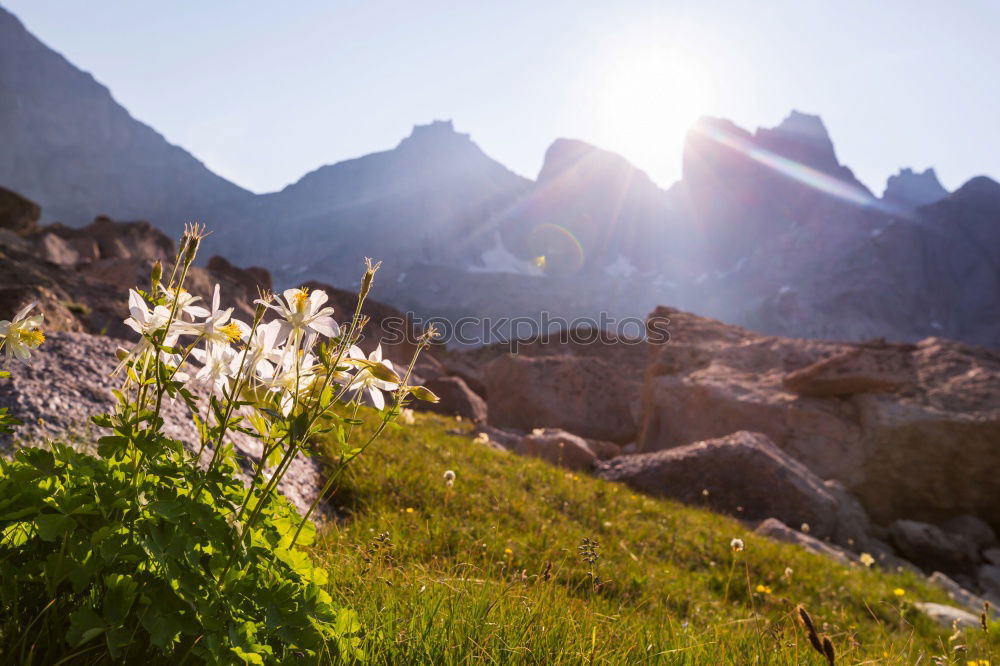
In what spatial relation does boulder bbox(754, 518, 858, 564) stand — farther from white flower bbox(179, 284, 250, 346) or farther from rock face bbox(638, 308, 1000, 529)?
white flower bbox(179, 284, 250, 346)

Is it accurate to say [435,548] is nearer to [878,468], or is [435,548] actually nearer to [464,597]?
[464,597]

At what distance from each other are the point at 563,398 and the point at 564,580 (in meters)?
18.3

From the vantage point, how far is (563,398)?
2309 centimetres

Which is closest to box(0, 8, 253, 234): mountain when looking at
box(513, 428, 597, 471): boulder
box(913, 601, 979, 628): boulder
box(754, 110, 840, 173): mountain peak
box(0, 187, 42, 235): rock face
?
box(0, 187, 42, 235): rock face

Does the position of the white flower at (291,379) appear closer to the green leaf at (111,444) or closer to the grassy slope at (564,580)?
the green leaf at (111,444)

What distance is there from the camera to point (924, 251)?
13362cm

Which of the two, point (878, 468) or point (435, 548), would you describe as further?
point (878, 468)

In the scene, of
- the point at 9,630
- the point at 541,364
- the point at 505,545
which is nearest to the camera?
the point at 9,630

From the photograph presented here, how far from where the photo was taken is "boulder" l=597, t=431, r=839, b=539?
10461 millimetres

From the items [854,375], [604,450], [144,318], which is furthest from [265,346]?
[854,375]

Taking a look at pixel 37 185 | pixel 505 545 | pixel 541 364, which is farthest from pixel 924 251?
pixel 37 185

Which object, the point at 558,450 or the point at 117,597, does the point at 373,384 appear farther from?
the point at 558,450

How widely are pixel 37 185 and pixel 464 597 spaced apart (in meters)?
219

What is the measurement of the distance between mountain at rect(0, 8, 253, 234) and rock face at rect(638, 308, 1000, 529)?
202801 mm
